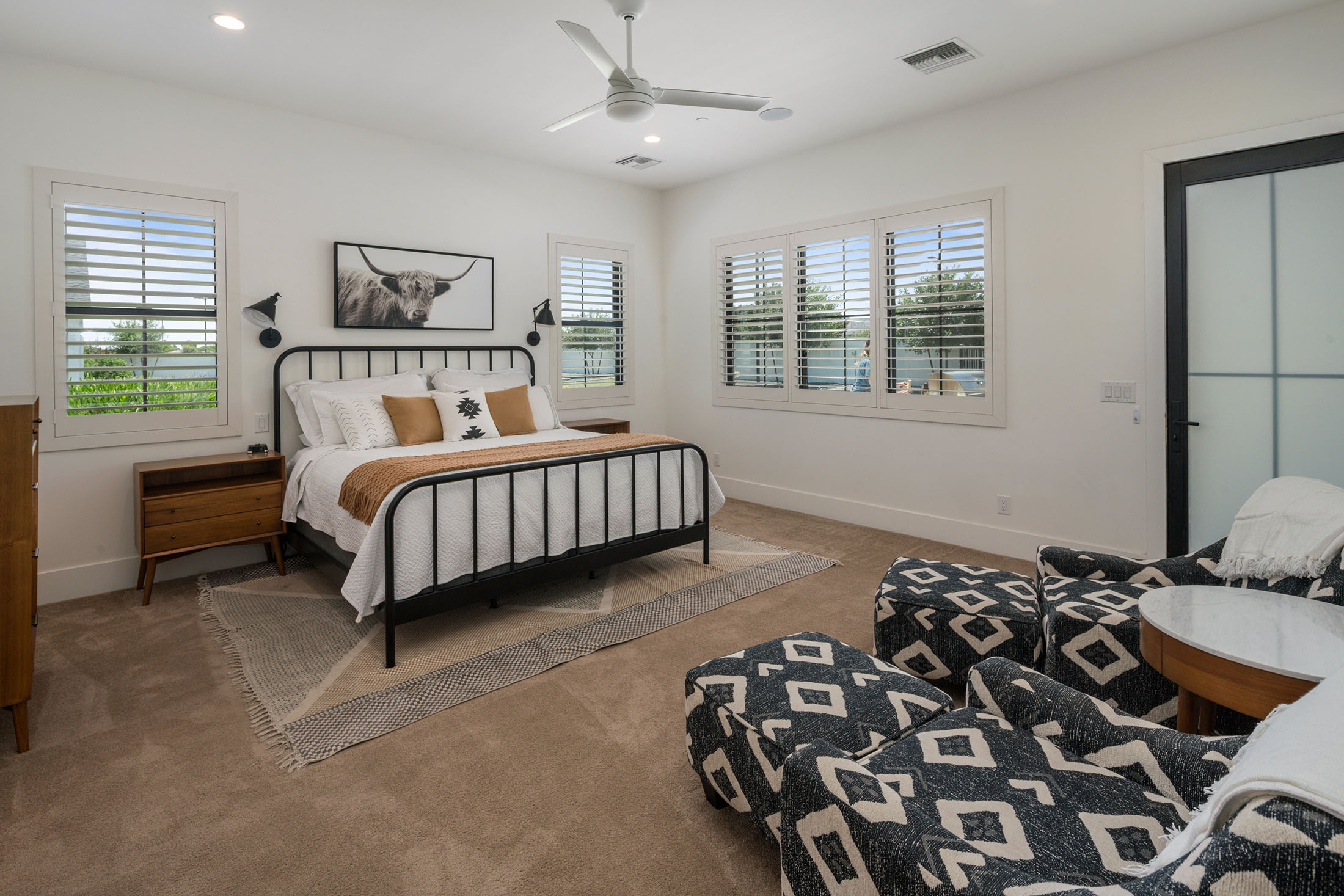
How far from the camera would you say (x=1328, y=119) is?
299cm

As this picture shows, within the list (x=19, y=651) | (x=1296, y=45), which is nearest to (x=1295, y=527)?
(x=1296, y=45)

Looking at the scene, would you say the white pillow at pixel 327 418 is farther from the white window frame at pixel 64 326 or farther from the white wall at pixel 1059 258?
the white wall at pixel 1059 258

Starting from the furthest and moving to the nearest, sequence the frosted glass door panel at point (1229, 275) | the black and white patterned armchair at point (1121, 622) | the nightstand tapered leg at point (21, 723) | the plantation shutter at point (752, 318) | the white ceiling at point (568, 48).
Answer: the plantation shutter at point (752, 318)
the frosted glass door panel at point (1229, 275)
the white ceiling at point (568, 48)
the nightstand tapered leg at point (21, 723)
the black and white patterned armchair at point (1121, 622)

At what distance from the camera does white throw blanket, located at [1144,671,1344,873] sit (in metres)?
0.68

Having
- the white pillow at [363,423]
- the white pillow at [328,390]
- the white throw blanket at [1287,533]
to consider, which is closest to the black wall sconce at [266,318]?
the white pillow at [328,390]

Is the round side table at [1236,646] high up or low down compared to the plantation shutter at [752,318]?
down

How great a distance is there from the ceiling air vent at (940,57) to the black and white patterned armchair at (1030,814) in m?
3.13

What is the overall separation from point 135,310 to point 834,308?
438cm

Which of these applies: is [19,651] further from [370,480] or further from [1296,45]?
[1296,45]

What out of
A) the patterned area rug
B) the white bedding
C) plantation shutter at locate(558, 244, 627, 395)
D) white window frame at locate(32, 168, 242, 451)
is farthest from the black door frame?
white window frame at locate(32, 168, 242, 451)

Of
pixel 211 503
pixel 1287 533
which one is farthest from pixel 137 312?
pixel 1287 533

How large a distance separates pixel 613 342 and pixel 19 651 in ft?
14.8

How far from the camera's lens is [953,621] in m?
2.38

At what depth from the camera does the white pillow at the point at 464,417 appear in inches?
167
